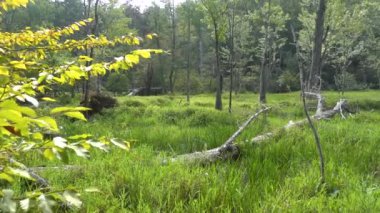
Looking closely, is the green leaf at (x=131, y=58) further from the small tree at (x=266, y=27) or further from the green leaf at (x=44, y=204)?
the small tree at (x=266, y=27)

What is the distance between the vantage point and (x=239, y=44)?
4988cm

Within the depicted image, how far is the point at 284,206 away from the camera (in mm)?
4027

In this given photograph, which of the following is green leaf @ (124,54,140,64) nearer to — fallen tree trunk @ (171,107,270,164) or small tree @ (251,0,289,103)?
fallen tree trunk @ (171,107,270,164)

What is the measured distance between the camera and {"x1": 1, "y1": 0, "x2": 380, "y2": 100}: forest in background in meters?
35.7

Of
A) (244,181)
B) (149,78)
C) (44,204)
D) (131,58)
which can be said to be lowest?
(244,181)

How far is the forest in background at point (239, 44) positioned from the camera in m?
35.7

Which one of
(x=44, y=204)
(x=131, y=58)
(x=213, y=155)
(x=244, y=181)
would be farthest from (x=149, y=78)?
(x=44, y=204)

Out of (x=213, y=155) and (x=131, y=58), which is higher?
(x=131, y=58)

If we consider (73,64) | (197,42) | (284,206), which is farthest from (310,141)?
(197,42)

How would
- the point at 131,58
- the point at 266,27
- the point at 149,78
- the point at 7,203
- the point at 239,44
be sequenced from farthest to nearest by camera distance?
the point at 239,44
the point at 149,78
the point at 266,27
the point at 131,58
the point at 7,203

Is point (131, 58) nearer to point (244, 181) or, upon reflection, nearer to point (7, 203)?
point (7, 203)

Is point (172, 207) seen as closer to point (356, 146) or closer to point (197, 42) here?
point (356, 146)

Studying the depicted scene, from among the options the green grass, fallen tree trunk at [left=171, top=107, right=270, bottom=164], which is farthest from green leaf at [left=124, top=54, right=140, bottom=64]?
fallen tree trunk at [left=171, top=107, right=270, bottom=164]

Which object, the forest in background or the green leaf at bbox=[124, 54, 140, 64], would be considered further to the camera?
the forest in background
